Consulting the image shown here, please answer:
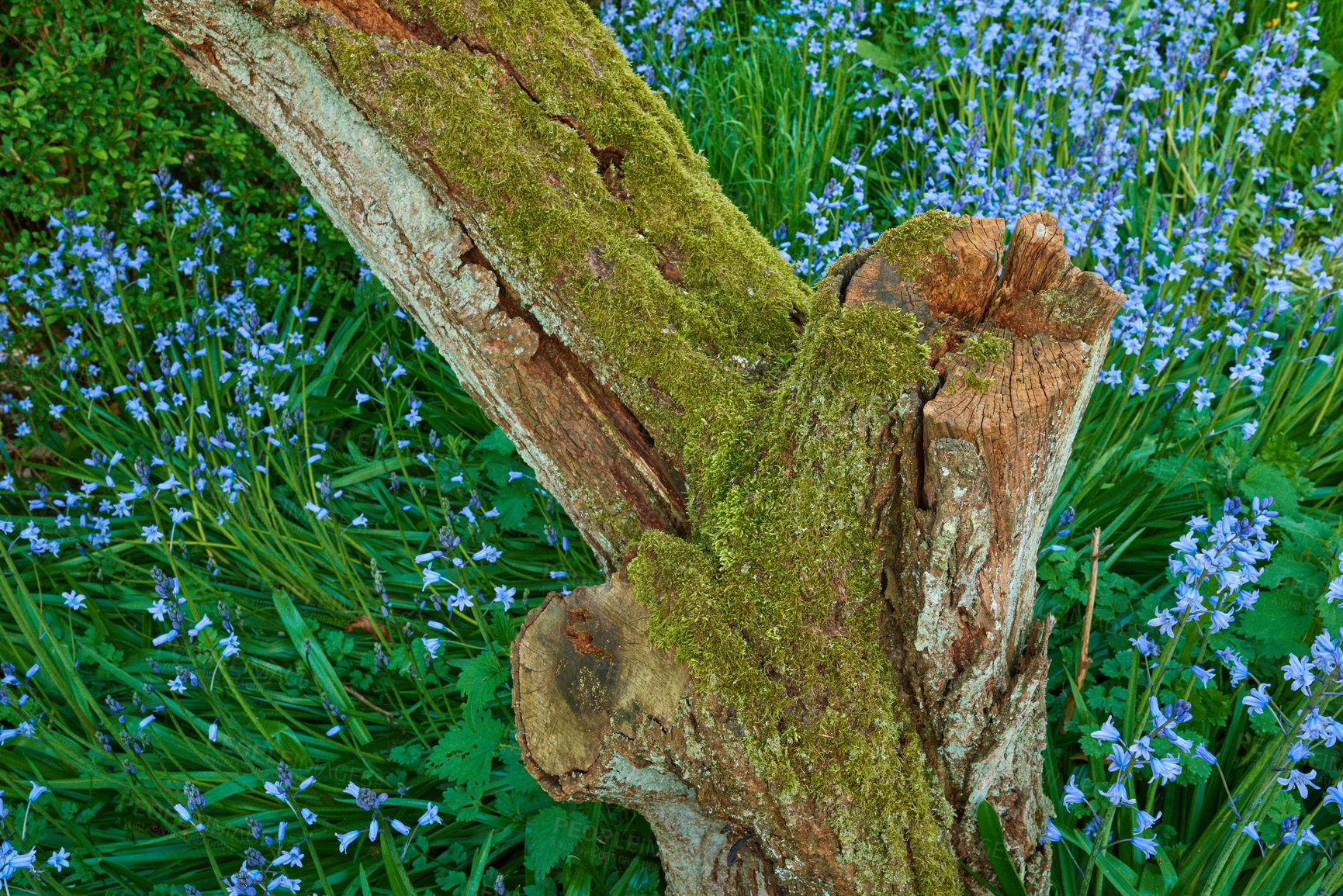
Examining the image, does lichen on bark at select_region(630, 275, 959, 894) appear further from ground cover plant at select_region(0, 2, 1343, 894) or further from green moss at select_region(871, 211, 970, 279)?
ground cover plant at select_region(0, 2, 1343, 894)

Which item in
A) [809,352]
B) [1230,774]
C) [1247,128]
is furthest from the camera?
[1247,128]

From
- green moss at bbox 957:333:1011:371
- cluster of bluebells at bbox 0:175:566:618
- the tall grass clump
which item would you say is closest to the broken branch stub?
green moss at bbox 957:333:1011:371

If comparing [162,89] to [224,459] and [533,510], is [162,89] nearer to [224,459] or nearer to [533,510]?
[224,459]

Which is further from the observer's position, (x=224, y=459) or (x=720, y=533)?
(x=224, y=459)

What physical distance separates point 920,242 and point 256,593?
2416mm

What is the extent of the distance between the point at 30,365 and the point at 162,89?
4.14ft

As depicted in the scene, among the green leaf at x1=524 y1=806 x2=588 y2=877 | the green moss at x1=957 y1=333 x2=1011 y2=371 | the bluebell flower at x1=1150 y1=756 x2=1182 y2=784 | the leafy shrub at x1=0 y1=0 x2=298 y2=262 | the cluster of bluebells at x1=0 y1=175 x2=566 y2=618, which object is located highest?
the leafy shrub at x1=0 y1=0 x2=298 y2=262

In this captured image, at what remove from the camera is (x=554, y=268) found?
69.1 inches

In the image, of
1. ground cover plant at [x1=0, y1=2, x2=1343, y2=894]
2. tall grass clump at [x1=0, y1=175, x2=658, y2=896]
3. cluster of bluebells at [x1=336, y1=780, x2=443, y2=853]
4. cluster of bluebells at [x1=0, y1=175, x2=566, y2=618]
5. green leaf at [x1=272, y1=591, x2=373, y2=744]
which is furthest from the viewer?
cluster of bluebells at [x1=0, y1=175, x2=566, y2=618]

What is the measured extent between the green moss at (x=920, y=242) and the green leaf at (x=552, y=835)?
1.37m

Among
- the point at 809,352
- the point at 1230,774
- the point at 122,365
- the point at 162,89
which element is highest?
the point at 162,89

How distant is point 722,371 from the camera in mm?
1715

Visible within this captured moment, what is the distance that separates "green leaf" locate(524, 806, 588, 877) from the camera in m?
1.88

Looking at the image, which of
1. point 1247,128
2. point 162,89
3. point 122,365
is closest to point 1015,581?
point 1247,128
